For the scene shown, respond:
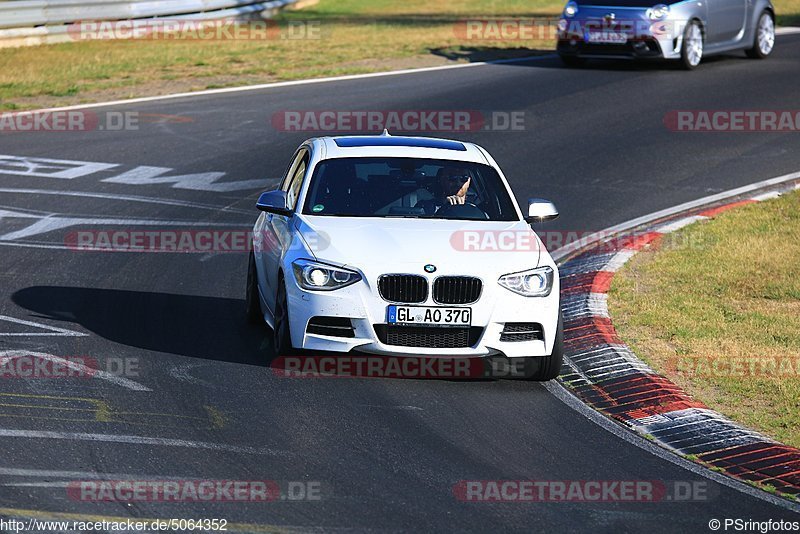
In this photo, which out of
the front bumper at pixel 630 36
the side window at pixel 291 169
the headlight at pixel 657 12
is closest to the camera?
the side window at pixel 291 169

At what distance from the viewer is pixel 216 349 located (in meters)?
10.5

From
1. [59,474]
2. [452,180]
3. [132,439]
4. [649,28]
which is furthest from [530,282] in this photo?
[649,28]

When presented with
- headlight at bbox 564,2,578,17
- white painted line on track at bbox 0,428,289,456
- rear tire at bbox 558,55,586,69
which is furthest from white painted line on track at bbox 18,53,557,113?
white painted line on track at bbox 0,428,289,456

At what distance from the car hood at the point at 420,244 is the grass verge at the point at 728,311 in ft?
4.51

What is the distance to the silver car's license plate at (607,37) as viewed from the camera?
23516 mm

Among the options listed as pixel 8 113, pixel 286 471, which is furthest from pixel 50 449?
pixel 8 113

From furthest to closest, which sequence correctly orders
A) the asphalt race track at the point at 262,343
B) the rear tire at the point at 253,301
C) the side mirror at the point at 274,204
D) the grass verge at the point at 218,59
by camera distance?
the grass verge at the point at 218,59, the rear tire at the point at 253,301, the side mirror at the point at 274,204, the asphalt race track at the point at 262,343

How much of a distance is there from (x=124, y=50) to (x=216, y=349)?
18575mm

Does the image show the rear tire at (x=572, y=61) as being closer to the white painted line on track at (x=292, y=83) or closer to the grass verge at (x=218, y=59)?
the white painted line on track at (x=292, y=83)

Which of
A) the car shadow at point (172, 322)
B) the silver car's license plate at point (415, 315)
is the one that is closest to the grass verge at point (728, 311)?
the car shadow at point (172, 322)

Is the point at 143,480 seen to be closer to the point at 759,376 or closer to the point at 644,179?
the point at 759,376

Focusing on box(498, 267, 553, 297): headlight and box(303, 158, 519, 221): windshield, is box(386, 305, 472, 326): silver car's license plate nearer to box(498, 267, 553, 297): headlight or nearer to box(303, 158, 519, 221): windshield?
box(498, 267, 553, 297): headlight

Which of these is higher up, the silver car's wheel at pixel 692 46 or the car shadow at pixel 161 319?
the silver car's wheel at pixel 692 46

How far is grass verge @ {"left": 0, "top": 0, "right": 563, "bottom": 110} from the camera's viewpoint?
23.4 metres
